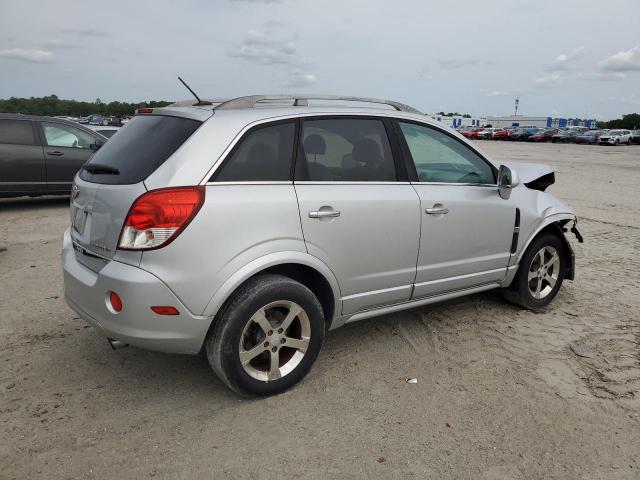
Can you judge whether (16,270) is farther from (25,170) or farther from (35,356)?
(25,170)

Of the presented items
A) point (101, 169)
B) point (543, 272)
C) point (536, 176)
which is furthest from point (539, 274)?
point (101, 169)

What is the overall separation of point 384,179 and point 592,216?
748 cm

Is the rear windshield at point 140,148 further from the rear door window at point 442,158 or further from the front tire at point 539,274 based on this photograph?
the front tire at point 539,274

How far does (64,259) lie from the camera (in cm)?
348

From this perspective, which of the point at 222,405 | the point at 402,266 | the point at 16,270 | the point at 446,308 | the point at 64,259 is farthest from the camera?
the point at 16,270

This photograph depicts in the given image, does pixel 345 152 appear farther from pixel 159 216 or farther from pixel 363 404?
pixel 363 404

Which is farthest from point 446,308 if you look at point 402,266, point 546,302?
point 402,266

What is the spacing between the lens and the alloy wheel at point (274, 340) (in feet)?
10.4

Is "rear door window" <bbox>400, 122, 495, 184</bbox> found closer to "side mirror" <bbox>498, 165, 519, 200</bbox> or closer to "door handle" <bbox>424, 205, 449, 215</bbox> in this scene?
"side mirror" <bbox>498, 165, 519, 200</bbox>

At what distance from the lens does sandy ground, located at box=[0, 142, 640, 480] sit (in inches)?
107

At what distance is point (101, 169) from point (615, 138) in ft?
157

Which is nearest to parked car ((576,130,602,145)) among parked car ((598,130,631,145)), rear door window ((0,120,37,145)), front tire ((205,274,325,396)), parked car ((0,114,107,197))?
parked car ((598,130,631,145))

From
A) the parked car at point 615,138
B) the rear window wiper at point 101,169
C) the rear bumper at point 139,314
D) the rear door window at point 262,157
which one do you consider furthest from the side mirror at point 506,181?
the parked car at point 615,138

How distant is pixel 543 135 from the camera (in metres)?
50.2
